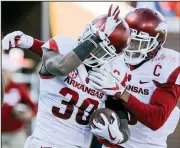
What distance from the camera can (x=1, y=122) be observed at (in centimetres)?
240

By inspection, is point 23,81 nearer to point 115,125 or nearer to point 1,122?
point 1,122

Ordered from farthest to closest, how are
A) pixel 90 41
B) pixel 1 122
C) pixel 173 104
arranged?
1. pixel 1 122
2. pixel 173 104
3. pixel 90 41

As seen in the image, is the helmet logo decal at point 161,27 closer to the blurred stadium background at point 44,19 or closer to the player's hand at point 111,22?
the player's hand at point 111,22

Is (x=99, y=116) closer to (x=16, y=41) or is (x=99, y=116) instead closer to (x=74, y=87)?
(x=74, y=87)

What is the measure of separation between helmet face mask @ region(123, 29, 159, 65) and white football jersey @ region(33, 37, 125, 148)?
0.62 ft

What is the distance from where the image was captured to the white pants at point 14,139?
2.44 metres

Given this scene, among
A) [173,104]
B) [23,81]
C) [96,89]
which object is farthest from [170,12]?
[96,89]

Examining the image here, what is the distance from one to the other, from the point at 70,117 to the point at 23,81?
0.96 meters

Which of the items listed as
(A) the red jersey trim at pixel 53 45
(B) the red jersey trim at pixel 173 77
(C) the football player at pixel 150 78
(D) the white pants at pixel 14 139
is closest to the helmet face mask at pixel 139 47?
(C) the football player at pixel 150 78

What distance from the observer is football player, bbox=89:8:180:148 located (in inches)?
68.9

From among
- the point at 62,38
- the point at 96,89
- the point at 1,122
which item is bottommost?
the point at 1,122

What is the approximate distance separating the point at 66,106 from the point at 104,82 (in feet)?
0.55

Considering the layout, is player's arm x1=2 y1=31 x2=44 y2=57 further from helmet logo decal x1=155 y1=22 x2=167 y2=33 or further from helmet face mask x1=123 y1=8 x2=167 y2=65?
helmet logo decal x1=155 y1=22 x2=167 y2=33

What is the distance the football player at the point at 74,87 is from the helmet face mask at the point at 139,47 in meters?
0.15
